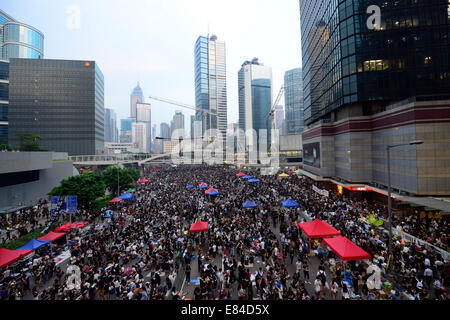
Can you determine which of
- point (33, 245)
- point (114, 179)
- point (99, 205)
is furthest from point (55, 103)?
point (33, 245)

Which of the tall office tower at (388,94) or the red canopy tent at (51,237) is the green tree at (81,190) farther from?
the tall office tower at (388,94)

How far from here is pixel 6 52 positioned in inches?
5192

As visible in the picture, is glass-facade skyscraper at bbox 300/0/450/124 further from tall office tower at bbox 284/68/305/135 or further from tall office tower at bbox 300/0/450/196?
tall office tower at bbox 284/68/305/135

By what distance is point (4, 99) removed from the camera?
286 feet

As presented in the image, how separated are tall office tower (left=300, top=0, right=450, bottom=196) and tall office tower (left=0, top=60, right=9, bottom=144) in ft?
384

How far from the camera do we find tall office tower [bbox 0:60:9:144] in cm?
8675

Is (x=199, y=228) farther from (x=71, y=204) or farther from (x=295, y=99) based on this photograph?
(x=295, y=99)

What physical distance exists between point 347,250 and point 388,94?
26.4 m

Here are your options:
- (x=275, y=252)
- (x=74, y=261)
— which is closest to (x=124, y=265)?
(x=74, y=261)

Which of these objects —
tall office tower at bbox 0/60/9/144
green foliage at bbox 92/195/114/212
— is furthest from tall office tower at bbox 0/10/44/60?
green foliage at bbox 92/195/114/212

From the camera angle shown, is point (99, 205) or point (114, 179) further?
point (114, 179)

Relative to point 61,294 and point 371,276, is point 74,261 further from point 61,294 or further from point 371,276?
point 371,276

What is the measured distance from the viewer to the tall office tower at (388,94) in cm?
2125
